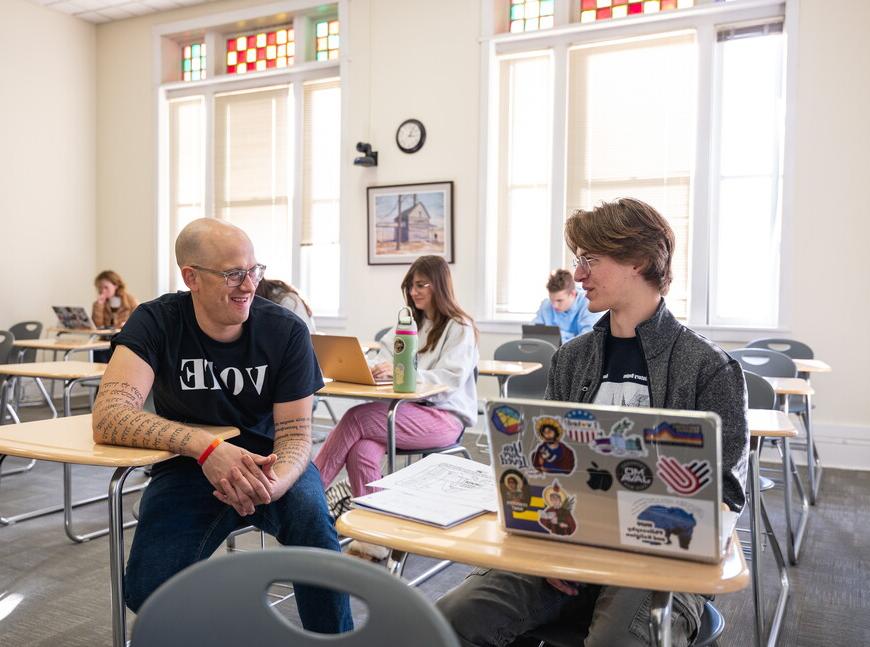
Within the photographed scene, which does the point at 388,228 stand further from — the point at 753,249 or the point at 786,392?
the point at 786,392

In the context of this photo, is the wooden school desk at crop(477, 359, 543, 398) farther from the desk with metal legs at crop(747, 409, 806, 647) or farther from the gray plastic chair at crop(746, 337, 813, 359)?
the gray plastic chair at crop(746, 337, 813, 359)

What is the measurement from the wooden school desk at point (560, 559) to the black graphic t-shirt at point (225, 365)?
81 cm

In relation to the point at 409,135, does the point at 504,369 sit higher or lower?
lower

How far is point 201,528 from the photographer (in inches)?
68.8

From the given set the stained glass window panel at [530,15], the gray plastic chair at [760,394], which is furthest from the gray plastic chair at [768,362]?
the stained glass window panel at [530,15]

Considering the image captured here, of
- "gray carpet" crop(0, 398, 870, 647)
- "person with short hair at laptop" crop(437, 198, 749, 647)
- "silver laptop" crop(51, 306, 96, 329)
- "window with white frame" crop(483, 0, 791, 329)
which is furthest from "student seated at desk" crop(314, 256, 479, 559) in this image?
"silver laptop" crop(51, 306, 96, 329)

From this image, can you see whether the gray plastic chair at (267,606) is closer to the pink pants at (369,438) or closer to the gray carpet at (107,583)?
the gray carpet at (107,583)

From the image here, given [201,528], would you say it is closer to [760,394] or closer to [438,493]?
[438,493]

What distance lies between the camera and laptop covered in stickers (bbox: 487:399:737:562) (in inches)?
35.0

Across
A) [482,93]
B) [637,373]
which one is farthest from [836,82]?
[637,373]

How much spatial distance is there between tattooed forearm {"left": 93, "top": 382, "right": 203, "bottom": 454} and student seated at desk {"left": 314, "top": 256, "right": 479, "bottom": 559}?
3.35 ft

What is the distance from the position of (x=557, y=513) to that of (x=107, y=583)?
2202mm

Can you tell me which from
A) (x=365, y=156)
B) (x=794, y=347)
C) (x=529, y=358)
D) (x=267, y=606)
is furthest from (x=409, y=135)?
(x=267, y=606)

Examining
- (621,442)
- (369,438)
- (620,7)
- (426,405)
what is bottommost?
(369,438)
